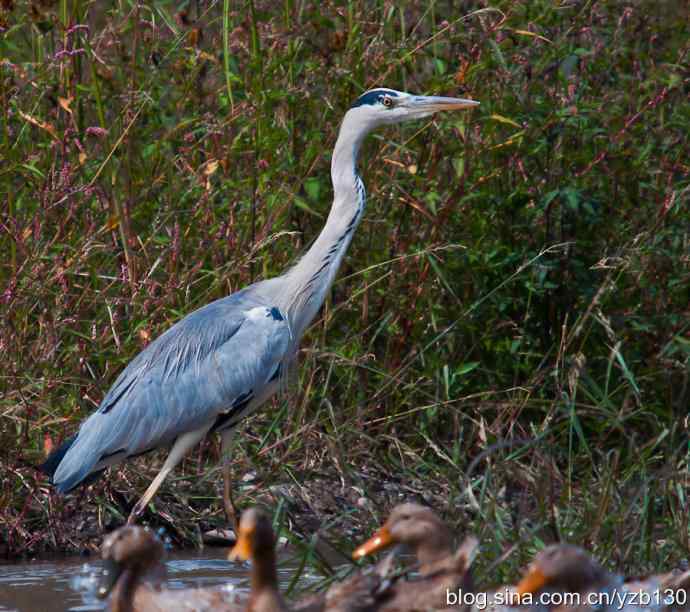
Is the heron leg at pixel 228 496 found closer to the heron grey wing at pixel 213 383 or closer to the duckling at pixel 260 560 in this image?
the heron grey wing at pixel 213 383

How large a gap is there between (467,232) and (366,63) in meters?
0.88

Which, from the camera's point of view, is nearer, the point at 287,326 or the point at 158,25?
the point at 287,326

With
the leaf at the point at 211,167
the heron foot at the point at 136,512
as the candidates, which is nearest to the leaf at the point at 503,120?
the leaf at the point at 211,167

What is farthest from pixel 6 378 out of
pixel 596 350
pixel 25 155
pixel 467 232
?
pixel 596 350

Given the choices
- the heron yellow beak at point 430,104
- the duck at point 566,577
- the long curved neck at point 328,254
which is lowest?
the long curved neck at point 328,254

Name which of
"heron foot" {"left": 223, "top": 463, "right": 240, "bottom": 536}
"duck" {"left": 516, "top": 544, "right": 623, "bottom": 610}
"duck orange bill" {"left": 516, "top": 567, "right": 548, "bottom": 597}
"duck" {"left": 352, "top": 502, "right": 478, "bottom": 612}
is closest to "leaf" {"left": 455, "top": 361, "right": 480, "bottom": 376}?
"heron foot" {"left": 223, "top": 463, "right": 240, "bottom": 536}

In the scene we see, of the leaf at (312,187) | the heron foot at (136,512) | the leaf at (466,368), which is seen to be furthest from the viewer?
the leaf at (312,187)

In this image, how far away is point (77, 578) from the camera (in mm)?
5703

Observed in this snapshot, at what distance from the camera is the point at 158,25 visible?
24.1 ft

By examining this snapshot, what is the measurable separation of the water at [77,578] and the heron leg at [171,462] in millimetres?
230

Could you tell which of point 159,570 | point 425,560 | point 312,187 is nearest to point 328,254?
point 312,187

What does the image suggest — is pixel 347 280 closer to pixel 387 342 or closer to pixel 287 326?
pixel 387 342

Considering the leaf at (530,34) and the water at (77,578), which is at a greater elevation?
the leaf at (530,34)

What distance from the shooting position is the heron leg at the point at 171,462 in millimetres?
5984
